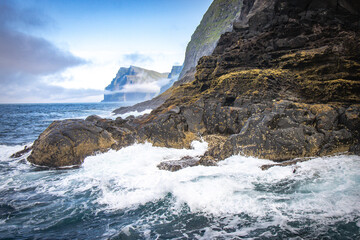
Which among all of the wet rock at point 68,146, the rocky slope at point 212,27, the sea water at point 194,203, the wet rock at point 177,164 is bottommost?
the sea water at point 194,203

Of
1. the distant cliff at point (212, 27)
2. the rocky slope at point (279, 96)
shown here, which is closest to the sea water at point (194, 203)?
the rocky slope at point (279, 96)

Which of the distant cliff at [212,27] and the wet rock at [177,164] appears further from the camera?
the distant cliff at [212,27]

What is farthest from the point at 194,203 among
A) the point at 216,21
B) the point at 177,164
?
the point at 216,21

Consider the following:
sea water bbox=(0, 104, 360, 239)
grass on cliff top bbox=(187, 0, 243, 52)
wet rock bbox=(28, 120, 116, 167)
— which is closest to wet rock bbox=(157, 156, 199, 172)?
sea water bbox=(0, 104, 360, 239)

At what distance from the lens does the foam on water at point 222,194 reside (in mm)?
5484

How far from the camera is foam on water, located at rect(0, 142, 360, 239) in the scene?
5.48m

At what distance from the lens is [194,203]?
6.75 m

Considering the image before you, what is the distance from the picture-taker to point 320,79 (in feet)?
41.5

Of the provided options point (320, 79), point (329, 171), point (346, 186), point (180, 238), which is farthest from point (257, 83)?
point (180, 238)

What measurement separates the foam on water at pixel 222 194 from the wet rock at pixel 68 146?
1.30 m

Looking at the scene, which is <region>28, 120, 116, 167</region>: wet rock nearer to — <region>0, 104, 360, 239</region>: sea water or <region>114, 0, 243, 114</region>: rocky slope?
<region>0, 104, 360, 239</region>: sea water

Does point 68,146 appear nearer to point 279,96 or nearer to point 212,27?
point 279,96

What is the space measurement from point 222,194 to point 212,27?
4136 inches

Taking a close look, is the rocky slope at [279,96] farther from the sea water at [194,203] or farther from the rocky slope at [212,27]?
the rocky slope at [212,27]
